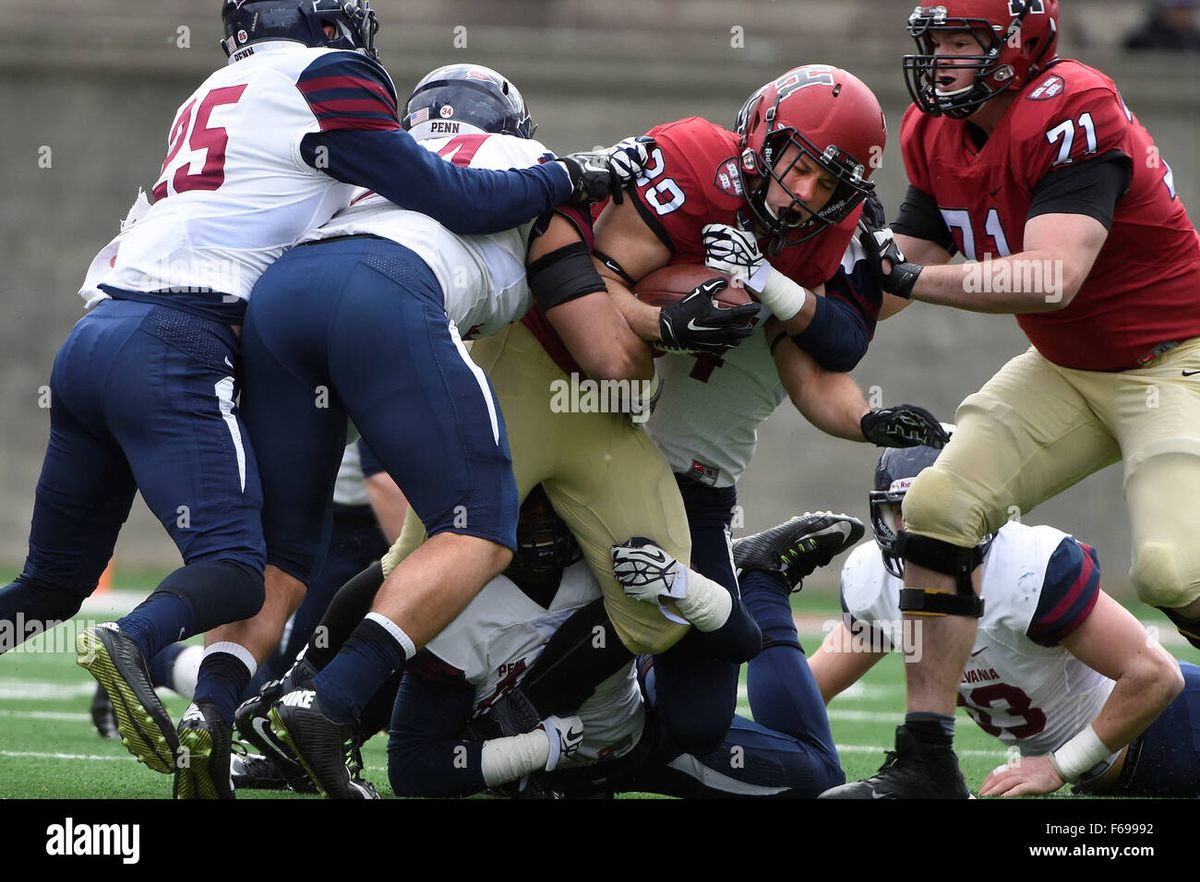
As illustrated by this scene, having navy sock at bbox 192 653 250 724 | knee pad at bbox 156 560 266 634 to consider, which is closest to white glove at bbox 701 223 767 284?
knee pad at bbox 156 560 266 634

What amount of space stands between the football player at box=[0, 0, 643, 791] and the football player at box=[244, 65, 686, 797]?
0.30 ft

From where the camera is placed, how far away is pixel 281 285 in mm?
3277

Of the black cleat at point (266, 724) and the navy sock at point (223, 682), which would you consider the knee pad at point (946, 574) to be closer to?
the black cleat at point (266, 724)

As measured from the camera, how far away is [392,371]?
3.15 meters

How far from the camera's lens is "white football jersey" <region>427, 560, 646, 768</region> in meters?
3.62

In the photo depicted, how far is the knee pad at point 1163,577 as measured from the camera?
142 inches

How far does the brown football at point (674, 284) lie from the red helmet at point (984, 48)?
797 millimetres

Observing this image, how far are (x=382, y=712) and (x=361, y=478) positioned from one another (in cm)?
164

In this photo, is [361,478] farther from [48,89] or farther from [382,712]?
[48,89]

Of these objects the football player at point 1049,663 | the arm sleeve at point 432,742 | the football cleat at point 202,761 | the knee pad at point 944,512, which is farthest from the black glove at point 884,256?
the football cleat at point 202,761

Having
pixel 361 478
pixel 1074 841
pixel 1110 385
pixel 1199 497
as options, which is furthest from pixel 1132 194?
pixel 361 478

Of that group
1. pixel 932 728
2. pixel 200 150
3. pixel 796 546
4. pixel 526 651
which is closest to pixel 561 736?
pixel 526 651

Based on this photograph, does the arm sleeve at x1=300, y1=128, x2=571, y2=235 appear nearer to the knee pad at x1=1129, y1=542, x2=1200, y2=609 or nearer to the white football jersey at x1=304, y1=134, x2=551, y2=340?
the white football jersey at x1=304, y1=134, x2=551, y2=340

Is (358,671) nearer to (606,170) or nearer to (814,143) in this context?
(606,170)
